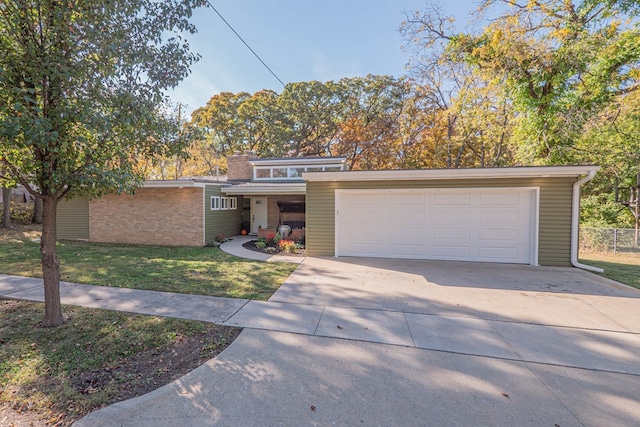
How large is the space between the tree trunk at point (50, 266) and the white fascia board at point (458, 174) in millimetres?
5803

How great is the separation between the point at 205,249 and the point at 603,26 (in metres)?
17.3

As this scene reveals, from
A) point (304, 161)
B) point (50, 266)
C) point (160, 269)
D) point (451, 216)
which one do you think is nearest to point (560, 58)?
point (451, 216)

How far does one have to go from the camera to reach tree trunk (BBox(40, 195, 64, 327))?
11.3 ft

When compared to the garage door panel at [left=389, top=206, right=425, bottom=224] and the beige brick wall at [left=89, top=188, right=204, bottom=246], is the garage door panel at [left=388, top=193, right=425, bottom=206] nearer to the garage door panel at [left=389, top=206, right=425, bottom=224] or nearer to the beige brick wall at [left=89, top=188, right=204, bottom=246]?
the garage door panel at [left=389, top=206, right=425, bottom=224]

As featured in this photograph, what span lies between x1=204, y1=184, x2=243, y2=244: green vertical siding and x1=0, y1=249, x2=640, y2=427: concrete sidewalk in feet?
17.6

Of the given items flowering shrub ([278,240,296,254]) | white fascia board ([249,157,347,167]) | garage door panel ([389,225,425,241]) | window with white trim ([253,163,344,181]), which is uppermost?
white fascia board ([249,157,347,167])

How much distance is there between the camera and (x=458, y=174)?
7.39 meters

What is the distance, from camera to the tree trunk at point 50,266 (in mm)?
3439


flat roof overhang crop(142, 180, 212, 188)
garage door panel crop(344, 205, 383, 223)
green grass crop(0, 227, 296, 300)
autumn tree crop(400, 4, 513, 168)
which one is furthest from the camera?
autumn tree crop(400, 4, 513, 168)

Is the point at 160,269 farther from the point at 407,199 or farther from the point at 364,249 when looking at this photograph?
the point at 407,199

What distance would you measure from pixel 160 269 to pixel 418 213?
7.15 m

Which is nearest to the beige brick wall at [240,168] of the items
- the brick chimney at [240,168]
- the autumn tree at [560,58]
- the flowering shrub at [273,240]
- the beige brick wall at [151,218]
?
the brick chimney at [240,168]

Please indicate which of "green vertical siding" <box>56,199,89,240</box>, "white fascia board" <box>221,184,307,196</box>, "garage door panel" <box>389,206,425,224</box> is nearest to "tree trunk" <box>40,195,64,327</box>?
"garage door panel" <box>389,206,425,224</box>

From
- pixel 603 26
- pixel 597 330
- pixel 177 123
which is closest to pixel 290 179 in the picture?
pixel 177 123
